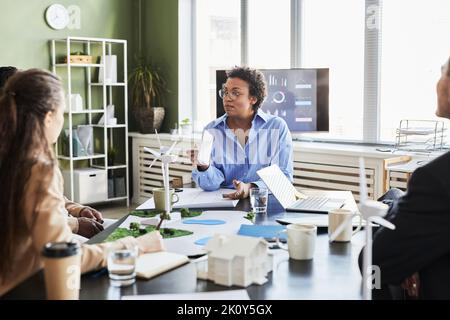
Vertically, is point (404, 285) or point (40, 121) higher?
point (40, 121)

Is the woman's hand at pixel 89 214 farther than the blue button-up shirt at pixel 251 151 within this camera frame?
No

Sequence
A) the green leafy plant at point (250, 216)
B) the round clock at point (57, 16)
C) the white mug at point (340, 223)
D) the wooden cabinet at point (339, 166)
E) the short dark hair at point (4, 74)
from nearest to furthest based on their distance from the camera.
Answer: the white mug at point (340, 223) → the green leafy plant at point (250, 216) → the short dark hair at point (4, 74) → the wooden cabinet at point (339, 166) → the round clock at point (57, 16)

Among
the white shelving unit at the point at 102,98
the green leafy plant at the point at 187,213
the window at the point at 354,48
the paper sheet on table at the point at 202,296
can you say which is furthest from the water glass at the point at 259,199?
the white shelving unit at the point at 102,98

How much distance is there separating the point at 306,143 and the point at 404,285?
12.6ft

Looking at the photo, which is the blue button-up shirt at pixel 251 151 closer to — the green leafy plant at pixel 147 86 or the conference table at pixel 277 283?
the conference table at pixel 277 283

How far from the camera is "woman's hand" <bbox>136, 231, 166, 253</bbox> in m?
1.85

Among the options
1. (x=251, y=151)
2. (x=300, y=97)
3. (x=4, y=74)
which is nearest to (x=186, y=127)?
(x=300, y=97)

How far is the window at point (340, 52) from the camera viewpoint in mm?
5285

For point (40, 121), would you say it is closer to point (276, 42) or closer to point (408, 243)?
point (408, 243)

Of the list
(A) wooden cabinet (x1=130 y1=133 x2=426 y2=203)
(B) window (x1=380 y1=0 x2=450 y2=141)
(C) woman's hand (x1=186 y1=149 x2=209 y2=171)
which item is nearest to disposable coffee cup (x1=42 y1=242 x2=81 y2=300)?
(C) woman's hand (x1=186 y1=149 x2=209 y2=171)

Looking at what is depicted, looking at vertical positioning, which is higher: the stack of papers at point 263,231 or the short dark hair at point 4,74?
the short dark hair at point 4,74

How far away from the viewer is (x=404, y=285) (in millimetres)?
1692

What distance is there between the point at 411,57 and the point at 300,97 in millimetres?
952
